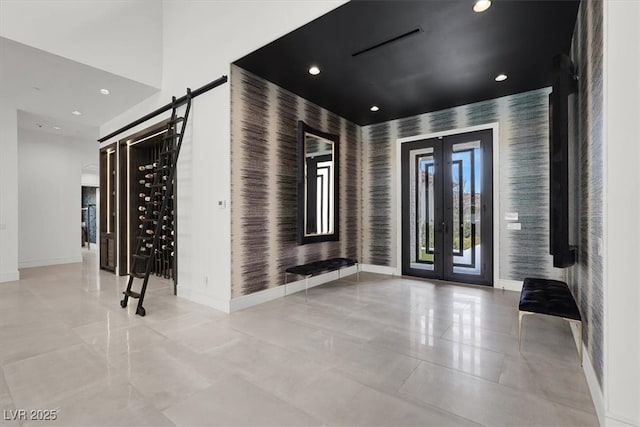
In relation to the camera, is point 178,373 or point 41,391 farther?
point 178,373

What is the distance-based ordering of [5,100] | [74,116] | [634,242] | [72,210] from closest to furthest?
[634,242] → [5,100] → [74,116] → [72,210]

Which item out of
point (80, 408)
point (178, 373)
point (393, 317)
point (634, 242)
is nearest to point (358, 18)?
point (634, 242)

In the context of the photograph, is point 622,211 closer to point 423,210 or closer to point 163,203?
point 423,210

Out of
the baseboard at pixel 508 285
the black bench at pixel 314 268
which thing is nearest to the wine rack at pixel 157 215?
the black bench at pixel 314 268

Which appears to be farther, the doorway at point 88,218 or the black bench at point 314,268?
the doorway at point 88,218

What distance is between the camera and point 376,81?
420 centimetres

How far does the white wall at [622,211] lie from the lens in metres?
1.58

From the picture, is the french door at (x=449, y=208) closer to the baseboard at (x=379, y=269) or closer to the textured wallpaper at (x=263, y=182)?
the baseboard at (x=379, y=269)

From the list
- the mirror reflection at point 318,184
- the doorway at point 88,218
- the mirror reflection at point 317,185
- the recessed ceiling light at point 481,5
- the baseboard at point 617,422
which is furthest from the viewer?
the doorway at point 88,218

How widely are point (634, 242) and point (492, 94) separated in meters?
3.80

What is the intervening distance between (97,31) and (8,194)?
3.80 meters

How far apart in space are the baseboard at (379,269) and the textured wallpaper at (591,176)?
A: 3242 millimetres

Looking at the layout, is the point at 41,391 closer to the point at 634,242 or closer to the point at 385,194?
the point at 634,242

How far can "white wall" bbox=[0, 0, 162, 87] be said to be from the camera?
3492 mm
